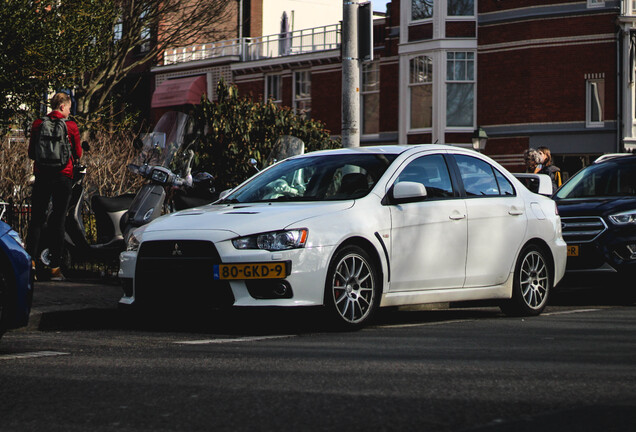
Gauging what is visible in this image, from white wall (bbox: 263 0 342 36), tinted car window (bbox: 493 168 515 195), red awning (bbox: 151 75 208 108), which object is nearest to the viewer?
tinted car window (bbox: 493 168 515 195)

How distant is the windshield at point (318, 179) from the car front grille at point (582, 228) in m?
3.65

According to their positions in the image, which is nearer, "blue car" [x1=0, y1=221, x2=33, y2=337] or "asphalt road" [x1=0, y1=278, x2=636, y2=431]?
"asphalt road" [x1=0, y1=278, x2=636, y2=431]

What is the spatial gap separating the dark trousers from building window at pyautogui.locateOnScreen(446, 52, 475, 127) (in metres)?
25.4

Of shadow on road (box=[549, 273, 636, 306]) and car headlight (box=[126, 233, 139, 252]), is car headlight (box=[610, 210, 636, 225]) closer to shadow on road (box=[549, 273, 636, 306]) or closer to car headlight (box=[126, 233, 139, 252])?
shadow on road (box=[549, 273, 636, 306])

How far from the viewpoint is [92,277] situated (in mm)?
13156

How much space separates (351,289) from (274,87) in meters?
36.0

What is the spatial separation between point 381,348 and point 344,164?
8.34 feet

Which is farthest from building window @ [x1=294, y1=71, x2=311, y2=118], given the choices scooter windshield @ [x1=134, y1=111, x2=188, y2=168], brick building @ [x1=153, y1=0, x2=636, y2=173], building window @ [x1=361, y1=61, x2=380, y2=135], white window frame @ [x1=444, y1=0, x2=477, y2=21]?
scooter windshield @ [x1=134, y1=111, x2=188, y2=168]

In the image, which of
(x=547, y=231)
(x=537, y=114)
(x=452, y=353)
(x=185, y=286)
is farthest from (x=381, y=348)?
(x=537, y=114)

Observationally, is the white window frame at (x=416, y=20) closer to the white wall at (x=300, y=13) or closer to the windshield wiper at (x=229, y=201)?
the white wall at (x=300, y=13)

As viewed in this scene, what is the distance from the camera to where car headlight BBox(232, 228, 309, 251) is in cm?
851

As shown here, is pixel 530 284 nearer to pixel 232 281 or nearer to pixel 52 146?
pixel 232 281

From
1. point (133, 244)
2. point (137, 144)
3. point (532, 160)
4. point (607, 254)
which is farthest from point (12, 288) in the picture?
point (532, 160)

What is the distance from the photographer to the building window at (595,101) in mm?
34406
